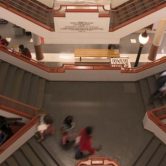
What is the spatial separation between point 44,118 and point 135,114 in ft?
11.7

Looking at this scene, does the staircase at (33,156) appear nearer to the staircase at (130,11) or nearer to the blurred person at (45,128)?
the blurred person at (45,128)

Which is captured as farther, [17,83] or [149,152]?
[17,83]

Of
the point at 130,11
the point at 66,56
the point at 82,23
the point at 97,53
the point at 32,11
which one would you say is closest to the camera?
the point at 82,23

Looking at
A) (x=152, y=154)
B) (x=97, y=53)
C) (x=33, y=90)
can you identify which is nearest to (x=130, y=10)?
(x=97, y=53)

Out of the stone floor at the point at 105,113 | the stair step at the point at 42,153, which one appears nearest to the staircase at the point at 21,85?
the stone floor at the point at 105,113

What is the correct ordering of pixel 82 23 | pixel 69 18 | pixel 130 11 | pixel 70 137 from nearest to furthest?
pixel 70 137 < pixel 69 18 < pixel 82 23 < pixel 130 11

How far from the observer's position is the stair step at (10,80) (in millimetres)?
11507

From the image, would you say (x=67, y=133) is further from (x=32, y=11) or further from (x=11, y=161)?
(x=32, y=11)

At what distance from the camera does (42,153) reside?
35.2 ft

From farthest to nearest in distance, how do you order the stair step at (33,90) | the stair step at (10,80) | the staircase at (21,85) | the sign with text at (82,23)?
the stair step at (33,90) → the staircase at (21,85) → the stair step at (10,80) → the sign with text at (82,23)

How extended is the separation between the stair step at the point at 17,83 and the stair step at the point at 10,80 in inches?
3.4

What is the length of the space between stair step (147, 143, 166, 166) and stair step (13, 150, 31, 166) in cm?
418

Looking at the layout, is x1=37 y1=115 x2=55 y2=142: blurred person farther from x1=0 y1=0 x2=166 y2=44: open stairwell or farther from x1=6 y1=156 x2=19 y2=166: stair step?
x1=0 y1=0 x2=166 y2=44: open stairwell

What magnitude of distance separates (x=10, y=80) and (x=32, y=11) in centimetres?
274
